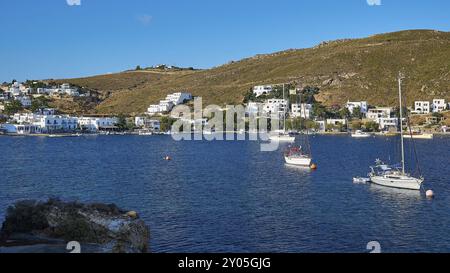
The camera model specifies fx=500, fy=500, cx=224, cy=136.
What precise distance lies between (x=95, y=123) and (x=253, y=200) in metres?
145

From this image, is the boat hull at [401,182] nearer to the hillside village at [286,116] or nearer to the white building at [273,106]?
the hillside village at [286,116]

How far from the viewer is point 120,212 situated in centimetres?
2434

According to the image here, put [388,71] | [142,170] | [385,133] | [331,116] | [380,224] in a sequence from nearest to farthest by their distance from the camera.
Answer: [380,224] → [142,170] → [385,133] → [331,116] → [388,71]

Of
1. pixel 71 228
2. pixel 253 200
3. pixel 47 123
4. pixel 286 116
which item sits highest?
pixel 286 116

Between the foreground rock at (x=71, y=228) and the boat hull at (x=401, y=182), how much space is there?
30238 millimetres

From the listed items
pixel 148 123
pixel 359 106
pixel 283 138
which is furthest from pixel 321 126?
pixel 148 123

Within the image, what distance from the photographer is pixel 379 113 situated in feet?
518

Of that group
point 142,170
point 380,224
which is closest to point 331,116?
point 142,170

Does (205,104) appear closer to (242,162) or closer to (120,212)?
(242,162)

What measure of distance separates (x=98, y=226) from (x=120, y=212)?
391cm

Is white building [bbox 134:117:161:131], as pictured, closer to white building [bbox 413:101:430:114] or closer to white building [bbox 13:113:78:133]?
white building [bbox 13:113:78:133]

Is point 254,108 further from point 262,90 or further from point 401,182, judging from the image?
point 401,182

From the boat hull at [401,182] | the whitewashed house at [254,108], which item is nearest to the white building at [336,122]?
the whitewashed house at [254,108]

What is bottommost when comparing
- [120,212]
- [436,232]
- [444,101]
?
[436,232]
